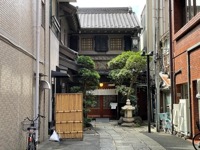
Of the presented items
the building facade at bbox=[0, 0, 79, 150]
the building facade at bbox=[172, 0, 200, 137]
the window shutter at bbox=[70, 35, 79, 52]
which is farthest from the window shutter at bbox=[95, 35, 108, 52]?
the building facade at bbox=[0, 0, 79, 150]

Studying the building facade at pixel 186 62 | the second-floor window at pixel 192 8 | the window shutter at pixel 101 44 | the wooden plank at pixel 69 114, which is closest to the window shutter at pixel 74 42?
the window shutter at pixel 101 44

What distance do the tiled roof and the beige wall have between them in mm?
19079

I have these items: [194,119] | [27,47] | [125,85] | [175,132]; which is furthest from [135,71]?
[27,47]

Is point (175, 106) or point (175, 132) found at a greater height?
point (175, 106)

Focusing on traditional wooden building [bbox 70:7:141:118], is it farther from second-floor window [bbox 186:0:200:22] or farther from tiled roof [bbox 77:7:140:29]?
second-floor window [bbox 186:0:200:22]

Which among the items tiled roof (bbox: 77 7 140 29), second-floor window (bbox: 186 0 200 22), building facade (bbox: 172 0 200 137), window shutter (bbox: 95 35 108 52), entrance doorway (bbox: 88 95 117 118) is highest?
tiled roof (bbox: 77 7 140 29)

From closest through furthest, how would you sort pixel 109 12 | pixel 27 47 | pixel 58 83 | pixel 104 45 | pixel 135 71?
pixel 27 47 → pixel 58 83 → pixel 135 71 → pixel 104 45 → pixel 109 12

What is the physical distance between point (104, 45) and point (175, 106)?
15104mm

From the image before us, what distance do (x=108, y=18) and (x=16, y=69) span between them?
25.6 meters

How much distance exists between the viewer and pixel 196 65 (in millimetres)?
13344

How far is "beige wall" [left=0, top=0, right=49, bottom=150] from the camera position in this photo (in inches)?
347

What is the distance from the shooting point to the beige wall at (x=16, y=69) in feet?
28.9

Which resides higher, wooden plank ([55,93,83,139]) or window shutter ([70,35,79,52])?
window shutter ([70,35,79,52])

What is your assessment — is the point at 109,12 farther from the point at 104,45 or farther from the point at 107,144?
the point at 107,144
